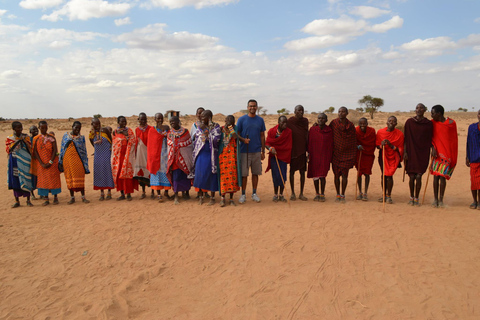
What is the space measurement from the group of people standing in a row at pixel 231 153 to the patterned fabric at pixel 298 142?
0.02 meters

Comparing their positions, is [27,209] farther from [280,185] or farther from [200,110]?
[280,185]

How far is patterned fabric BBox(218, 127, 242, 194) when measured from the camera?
696 cm

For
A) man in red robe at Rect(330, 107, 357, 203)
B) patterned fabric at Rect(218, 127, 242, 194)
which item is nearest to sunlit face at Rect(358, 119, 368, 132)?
man in red robe at Rect(330, 107, 357, 203)

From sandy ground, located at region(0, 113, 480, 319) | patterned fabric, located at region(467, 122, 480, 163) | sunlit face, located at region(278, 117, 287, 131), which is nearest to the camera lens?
sandy ground, located at region(0, 113, 480, 319)

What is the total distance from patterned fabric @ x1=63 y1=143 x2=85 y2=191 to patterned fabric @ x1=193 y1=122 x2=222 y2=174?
270cm

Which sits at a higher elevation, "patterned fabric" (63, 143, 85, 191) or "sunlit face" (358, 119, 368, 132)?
"sunlit face" (358, 119, 368, 132)

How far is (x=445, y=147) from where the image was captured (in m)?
6.68

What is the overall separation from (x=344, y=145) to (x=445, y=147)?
1945 millimetres

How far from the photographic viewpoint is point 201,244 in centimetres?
509

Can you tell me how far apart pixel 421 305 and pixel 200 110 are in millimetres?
5559

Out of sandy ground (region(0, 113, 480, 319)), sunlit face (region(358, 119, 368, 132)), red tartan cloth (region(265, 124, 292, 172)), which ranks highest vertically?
sunlit face (region(358, 119, 368, 132))

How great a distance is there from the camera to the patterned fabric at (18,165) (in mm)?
7262

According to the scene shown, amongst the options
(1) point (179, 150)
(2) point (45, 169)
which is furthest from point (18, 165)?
(1) point (179, 150)

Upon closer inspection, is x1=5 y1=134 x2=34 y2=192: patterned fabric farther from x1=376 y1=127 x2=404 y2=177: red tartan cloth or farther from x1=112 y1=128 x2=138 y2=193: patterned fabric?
x1=376 y1=127 x2=404 y2=177: red tartan cloth
